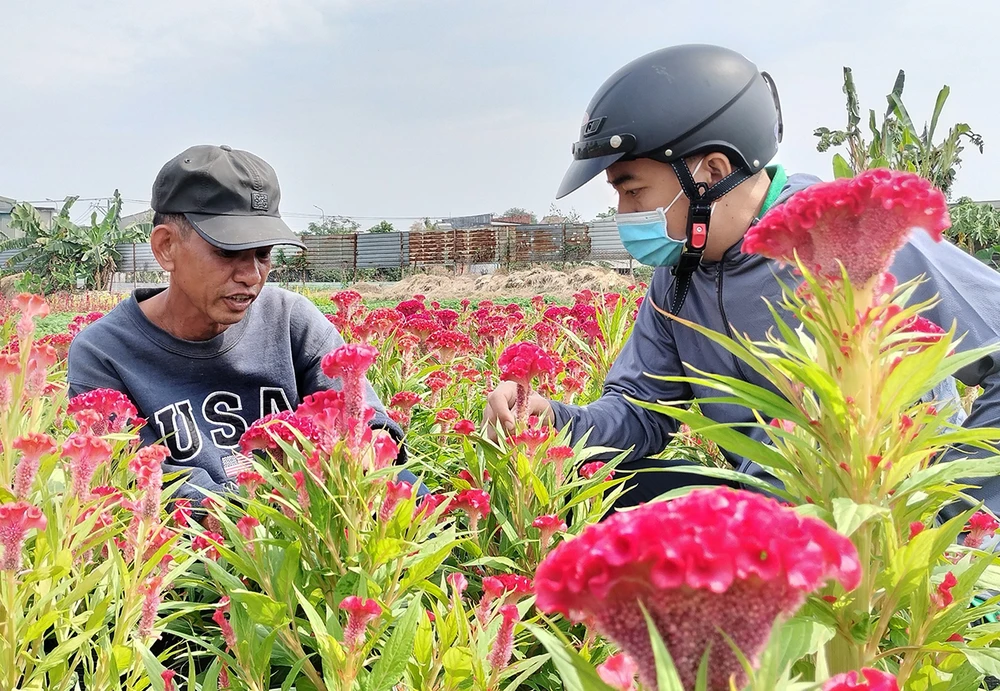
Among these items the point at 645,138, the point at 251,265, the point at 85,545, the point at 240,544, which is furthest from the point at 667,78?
the point at 85,545

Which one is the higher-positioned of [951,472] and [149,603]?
[951,472]

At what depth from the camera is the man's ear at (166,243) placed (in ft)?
8.23

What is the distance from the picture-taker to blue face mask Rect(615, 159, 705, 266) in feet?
7.66

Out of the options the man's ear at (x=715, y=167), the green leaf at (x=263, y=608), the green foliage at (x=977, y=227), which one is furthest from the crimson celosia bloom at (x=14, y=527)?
the green foliage at (x=977, y=227)

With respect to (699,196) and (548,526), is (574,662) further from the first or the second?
(699,196)

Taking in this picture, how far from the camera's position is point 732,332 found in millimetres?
2107

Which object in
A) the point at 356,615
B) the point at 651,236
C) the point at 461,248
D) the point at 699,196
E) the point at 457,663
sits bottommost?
the point at 461,248

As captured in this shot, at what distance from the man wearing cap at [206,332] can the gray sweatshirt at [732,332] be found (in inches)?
26.0

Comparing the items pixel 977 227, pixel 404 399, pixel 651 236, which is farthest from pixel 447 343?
pixel 977 227

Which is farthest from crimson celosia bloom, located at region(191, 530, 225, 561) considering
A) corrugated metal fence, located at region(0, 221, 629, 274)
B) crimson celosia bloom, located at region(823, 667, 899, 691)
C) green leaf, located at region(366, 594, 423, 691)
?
corrugated metal fence, located at region(0, 221, 629, 274)

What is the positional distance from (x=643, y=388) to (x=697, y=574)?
7.08 feet

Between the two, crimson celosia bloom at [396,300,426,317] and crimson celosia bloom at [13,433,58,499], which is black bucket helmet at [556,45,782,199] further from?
crimson celosia bloom at [396,300,426,317]

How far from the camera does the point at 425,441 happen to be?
3.02m

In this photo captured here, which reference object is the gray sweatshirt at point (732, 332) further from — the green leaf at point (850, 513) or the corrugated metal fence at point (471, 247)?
the corrugated metal fence at point (471, 247)
